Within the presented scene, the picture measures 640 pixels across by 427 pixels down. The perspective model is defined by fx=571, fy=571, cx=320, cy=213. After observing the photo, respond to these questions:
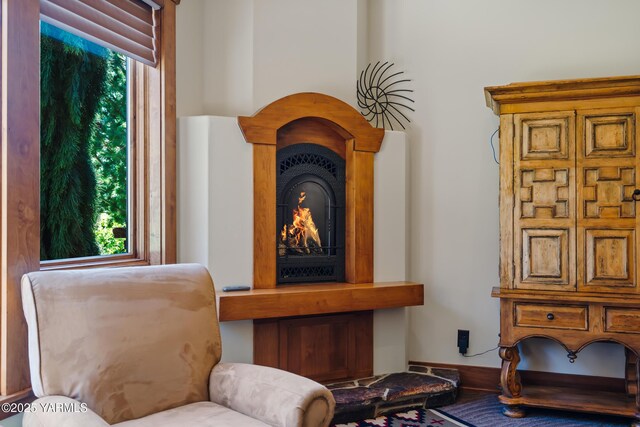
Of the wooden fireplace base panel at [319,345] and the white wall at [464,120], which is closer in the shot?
the wooden fireplace base panel at [319,345]

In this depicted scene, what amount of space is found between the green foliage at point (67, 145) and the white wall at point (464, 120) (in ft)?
6.44

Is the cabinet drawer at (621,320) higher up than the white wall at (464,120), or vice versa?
the white wall at (464,120)

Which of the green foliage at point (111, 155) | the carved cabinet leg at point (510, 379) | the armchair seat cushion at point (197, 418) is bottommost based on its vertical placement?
the carved cabinet leg at point (510, 379)

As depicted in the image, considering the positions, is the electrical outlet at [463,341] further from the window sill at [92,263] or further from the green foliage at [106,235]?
the green foliage at [106,235]

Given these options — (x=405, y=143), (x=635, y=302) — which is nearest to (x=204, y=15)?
(x=405, y=143)

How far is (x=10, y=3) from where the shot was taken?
2119 millimetres

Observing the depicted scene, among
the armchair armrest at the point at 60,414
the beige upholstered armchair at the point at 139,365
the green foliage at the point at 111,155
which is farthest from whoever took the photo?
the green foliage at the point at 111,155

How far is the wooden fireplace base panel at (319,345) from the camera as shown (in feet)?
10.3

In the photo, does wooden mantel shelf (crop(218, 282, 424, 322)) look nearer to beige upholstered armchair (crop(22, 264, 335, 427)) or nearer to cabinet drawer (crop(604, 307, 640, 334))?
beige upholstered armchair (crop(22, 264, 335, 427))

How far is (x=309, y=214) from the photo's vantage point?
133 inches

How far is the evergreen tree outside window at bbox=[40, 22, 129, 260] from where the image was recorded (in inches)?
96.2

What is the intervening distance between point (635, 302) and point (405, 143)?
154 centimetres

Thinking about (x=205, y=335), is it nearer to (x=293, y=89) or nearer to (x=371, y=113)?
(x=293, y=89)

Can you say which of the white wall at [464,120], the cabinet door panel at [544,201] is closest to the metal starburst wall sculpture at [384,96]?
the white wall at [464,120]
